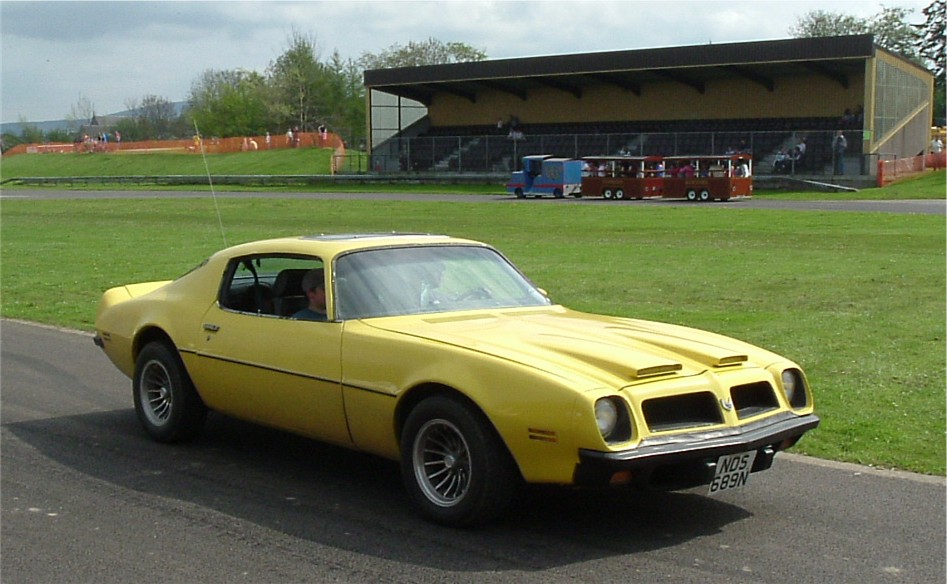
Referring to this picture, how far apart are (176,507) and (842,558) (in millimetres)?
3310

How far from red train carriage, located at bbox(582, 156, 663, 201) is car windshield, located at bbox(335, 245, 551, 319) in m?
37.4

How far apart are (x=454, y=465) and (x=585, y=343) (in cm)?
89

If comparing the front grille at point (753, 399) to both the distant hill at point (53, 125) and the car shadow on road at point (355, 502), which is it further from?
the distant hill at point (53, 125)

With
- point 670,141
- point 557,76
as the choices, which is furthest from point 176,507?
point 557,76

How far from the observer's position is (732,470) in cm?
510

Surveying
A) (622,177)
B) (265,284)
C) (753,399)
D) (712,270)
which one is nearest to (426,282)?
(265,284)

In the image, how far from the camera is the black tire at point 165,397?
7012 mm

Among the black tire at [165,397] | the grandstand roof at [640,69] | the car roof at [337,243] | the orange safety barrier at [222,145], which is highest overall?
the grandstand roof at [640,69]

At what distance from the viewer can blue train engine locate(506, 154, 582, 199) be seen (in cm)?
4644

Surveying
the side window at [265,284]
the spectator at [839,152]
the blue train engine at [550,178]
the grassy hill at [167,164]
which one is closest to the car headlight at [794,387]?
the side window at [265,284]

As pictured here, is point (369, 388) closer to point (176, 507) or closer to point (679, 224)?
point (176, 507)

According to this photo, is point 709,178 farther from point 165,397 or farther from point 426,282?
point 426,282

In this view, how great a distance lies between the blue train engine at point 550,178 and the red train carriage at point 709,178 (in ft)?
14.5

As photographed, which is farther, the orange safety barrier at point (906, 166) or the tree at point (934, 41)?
the tree at point (934, 41)
